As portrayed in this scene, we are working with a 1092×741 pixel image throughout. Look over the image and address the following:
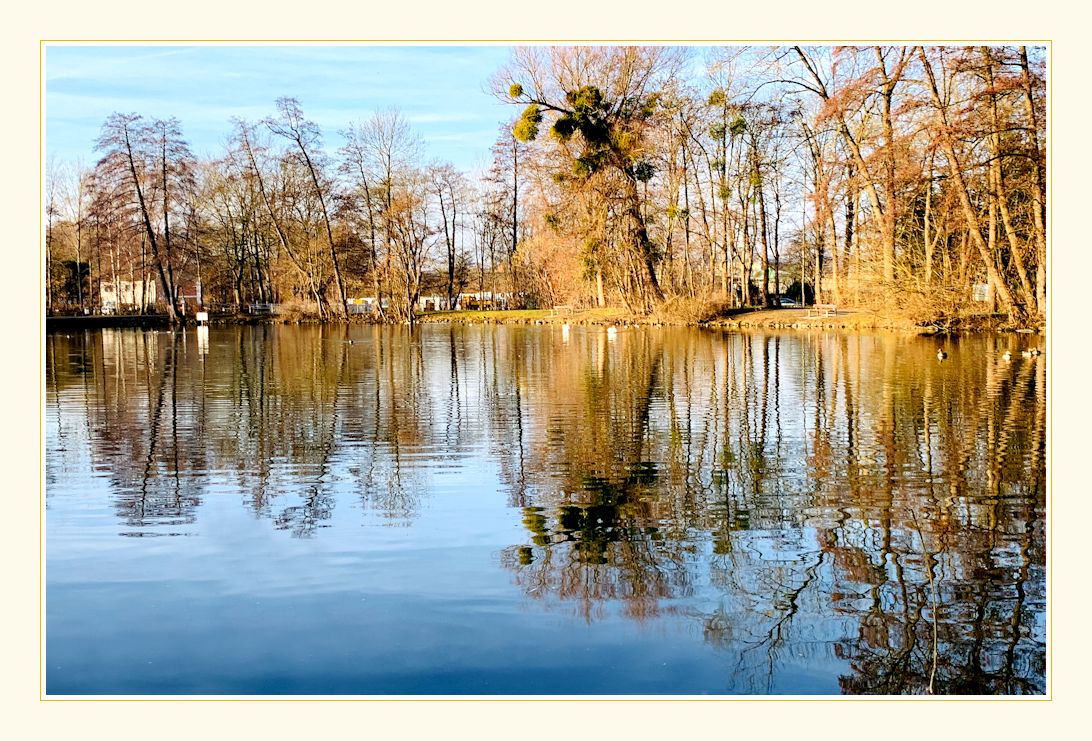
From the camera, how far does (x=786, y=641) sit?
6746 mm

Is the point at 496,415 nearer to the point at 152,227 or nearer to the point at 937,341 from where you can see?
the point at 937,341

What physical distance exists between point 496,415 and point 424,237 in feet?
197

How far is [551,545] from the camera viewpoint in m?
8.88

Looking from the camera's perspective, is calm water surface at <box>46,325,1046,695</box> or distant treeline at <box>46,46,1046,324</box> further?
distant treeline at <box>46,46,1046,324</box>

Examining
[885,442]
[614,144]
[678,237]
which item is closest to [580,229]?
[614,144]

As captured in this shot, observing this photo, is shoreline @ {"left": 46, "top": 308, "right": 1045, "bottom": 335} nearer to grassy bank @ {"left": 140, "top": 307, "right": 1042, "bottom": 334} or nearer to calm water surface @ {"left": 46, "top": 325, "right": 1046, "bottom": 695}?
grassy bank @ {"left": 140, "top": 307, "right": 1042, "bottom": 334}

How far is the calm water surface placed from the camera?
6441 millimetres

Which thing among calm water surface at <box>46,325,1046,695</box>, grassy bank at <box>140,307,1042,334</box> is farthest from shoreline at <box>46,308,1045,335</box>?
calm water surface at <box>46,325,1046,695</box>

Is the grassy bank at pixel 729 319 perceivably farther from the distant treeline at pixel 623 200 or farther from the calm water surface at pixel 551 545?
the calm water surface at pixel 551 545

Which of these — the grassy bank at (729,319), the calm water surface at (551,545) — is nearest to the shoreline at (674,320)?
the grassy bank at (729,319)

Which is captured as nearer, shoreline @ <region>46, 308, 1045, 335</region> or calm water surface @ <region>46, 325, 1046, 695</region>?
calm water surface @ <region>46, 325, 1046, 695</region>

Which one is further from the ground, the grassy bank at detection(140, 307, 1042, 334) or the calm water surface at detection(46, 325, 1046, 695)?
the grassy bank at detection(140, 307, 1042, 334)

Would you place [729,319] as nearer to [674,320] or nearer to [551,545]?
[674,320]

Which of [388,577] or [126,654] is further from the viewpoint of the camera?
[388,577]
